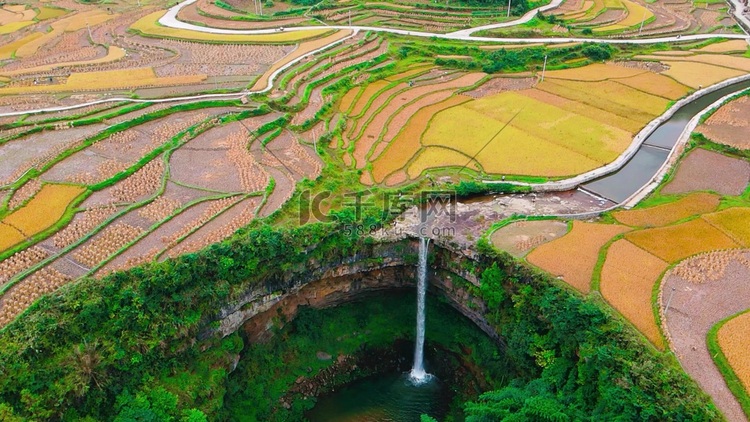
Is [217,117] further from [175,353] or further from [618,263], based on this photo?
[618,263]

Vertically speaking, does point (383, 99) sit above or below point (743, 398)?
above

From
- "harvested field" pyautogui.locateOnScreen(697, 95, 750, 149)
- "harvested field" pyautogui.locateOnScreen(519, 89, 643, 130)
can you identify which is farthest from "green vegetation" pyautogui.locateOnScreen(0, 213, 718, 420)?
"harvested field" pyautogui.locateOnScreen(697, 95, 750, 149)

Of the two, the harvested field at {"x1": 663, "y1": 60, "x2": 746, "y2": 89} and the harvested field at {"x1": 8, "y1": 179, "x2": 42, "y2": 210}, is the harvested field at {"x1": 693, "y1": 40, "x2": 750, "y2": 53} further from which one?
the harvested field at {"x1": 8, "y1": 179, "x2": 42, "y2": 210}

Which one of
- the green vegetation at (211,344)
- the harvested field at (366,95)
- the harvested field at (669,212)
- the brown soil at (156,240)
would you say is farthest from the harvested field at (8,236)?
the harvested field at (669,212)

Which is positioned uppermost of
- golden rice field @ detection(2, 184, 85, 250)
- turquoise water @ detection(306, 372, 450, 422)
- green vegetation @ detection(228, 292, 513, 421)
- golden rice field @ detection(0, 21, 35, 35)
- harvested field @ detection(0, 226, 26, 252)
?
golden rice field @ detection(0, 21, 35, 35)

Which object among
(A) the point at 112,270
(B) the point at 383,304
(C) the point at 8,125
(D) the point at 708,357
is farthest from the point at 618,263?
(C) the point at 8,125

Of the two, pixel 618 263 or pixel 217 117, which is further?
pixel 217 117

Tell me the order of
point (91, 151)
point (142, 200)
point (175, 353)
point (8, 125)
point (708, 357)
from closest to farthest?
1. point (708, 357)
2. point (175, 353)
3. point (142, 200)
4. point (91, 151)
5. point (8, 125)

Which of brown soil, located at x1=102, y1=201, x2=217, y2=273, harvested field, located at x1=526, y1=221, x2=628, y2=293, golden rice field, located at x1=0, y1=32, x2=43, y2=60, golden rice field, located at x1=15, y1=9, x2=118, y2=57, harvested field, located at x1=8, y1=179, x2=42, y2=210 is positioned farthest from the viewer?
golden rice field, located at x1=15, y1=9, x2=118, y2=57
